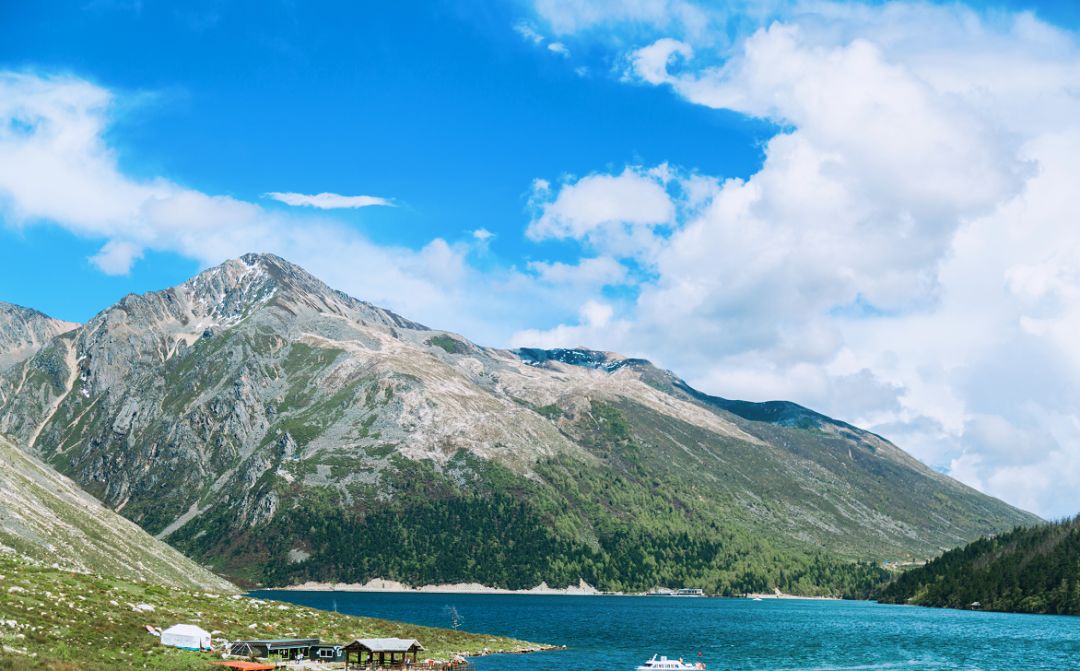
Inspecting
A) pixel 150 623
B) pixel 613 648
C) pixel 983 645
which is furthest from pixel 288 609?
pixel 983 645

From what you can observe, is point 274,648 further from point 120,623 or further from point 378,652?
point 120,623

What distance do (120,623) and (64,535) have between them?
200 feet

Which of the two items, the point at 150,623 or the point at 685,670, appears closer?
the point at 150,623

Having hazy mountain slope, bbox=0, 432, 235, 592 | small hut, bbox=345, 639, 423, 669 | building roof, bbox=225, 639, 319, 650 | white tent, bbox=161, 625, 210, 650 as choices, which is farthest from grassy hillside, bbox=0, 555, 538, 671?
hazy mountain slope, bbox=0, 432, 235, 592

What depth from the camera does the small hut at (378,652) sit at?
129 meters

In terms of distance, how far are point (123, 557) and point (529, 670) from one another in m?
86.0

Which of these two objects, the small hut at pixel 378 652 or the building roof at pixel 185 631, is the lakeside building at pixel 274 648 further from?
the small hut at pixel 378 652

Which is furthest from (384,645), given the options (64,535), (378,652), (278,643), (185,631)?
(64,535)

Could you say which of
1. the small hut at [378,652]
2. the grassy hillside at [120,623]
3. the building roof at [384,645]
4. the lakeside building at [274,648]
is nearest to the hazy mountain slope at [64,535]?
the grassy hillside at [120,623]

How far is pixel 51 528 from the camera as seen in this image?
531 ft

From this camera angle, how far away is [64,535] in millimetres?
163625

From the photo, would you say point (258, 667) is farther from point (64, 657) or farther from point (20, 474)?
point (20, 474)

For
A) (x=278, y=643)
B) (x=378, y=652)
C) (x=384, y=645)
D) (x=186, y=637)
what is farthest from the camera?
(x=384, y=645)

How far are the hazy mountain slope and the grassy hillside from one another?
20973 millimetres
